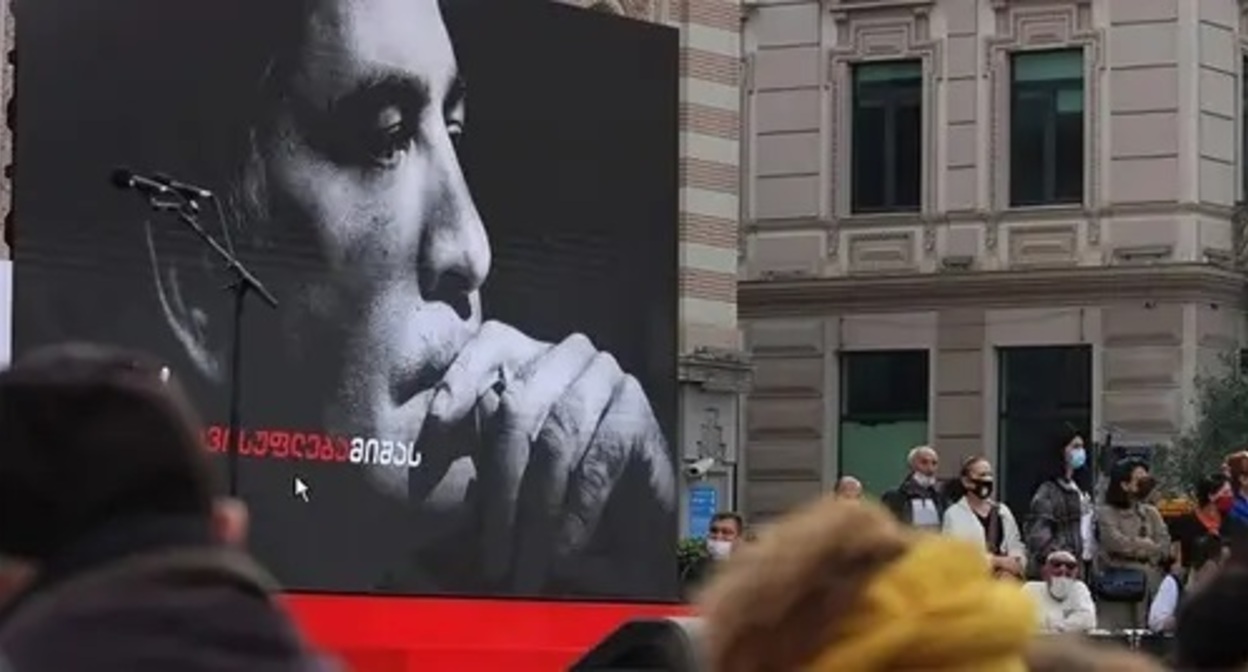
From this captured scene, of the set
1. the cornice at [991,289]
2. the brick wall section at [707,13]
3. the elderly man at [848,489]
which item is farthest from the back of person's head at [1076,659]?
the cornice at [991,289]

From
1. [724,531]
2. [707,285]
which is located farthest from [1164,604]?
[707,285]

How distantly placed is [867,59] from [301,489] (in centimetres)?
1805

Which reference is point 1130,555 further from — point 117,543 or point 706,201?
point 706,201

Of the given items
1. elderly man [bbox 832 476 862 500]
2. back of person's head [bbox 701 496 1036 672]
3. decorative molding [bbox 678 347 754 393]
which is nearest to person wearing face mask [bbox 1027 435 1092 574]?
elderly man [bbox 832 476 862 500]

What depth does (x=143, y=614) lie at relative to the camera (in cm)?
289

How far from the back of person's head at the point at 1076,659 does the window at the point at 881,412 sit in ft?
106

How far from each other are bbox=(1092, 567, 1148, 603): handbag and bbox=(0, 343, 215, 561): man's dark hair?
13.9 meters

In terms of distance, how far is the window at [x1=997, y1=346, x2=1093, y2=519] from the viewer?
35188 mm

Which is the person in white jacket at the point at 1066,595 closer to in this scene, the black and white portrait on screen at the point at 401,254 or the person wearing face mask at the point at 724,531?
the person wearing face mask at the point at 724,531

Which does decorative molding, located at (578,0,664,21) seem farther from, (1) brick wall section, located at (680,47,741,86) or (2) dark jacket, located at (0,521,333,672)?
(2) dark jacket, located at (0,521,333,672)

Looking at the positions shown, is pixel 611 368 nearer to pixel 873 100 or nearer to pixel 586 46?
pixel 586 46

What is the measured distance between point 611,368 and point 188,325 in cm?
507

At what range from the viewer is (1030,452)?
35.5 meters

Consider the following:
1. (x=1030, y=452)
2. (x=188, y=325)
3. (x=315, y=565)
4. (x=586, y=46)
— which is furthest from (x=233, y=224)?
(x=1030, y=452)
